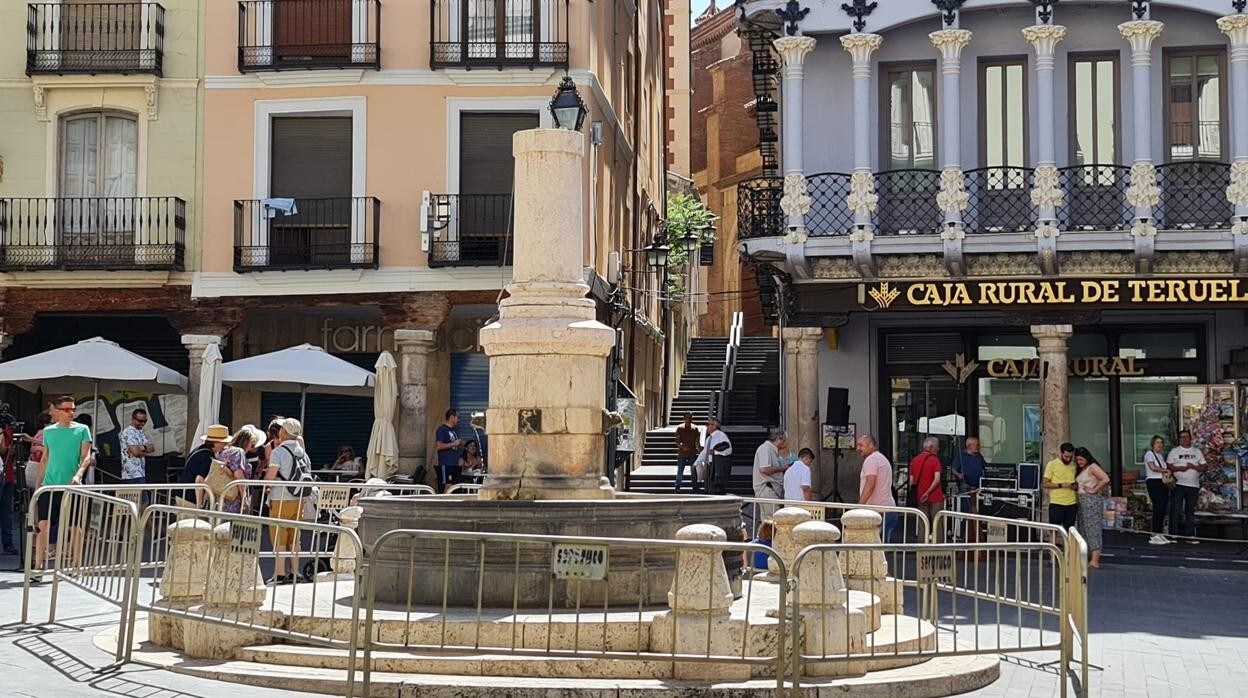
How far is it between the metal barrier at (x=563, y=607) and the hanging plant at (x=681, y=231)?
2379cm

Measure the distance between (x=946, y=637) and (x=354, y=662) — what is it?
4592 mm

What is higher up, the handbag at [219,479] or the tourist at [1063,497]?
the handbag at [219,479]

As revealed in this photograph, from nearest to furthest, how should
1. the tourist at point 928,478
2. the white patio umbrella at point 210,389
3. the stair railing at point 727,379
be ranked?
the tourist at point 928,478 → the white patio umbrella at point 210,389 → the stair railing at point 727,379

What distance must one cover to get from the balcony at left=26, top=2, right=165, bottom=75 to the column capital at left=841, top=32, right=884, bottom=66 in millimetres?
11064

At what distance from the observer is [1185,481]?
22.4 metres

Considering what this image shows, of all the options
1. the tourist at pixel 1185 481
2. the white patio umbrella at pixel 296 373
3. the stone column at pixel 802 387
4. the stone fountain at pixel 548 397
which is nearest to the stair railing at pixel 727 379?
the stone column at pixel 802 387

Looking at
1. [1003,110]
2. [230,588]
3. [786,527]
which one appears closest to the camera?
[230,588]

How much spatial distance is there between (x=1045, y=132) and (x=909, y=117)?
221 centimetres

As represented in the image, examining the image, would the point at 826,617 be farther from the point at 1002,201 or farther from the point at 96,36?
the point at 96,36

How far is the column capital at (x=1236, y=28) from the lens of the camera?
22.9 meters

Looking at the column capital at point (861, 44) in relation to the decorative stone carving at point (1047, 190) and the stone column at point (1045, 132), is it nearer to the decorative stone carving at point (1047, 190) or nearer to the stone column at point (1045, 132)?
the stone column at point (1045, 132)

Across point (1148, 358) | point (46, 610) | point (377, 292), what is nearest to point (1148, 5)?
point (1148, 358)

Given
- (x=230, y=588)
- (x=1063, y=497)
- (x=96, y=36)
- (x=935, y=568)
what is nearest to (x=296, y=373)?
(x=96, y=36)

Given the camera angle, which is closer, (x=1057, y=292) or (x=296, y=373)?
(x=296, y=373)
